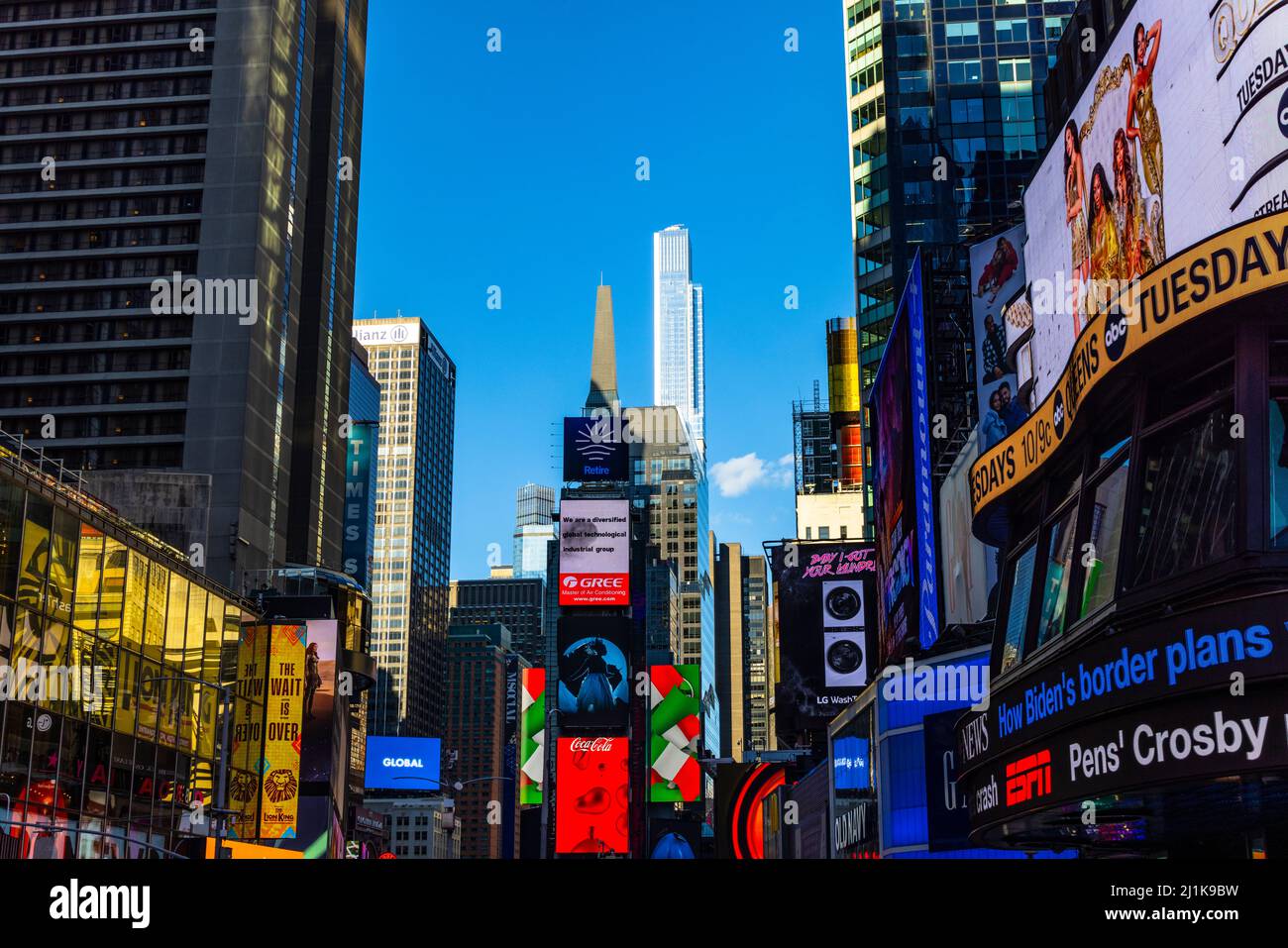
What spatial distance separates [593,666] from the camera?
4154 inches

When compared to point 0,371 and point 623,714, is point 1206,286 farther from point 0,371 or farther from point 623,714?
point 0,371

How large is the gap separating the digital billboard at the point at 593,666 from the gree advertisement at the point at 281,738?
38.8 meters

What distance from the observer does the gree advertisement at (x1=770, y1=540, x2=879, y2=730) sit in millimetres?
79875

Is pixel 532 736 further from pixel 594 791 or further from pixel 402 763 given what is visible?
pixel 402 763

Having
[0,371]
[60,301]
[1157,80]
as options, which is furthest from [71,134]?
[1157,80]

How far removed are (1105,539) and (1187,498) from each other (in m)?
2.43

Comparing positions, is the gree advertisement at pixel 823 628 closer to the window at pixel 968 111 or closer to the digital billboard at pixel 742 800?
the digital billboard at pixel 742 800

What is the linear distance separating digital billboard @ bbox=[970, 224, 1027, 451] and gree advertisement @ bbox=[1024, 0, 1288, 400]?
35.8ft

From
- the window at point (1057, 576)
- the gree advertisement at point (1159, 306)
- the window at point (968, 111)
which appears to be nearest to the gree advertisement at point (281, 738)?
the gree advertisement at point (1159, 306)

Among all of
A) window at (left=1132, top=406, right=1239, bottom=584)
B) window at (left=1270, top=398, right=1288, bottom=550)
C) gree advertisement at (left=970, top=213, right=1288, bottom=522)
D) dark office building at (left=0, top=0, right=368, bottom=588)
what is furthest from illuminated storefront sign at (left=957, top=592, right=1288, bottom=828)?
dark office building at (left=0, top=0, right=368, bottom=588)

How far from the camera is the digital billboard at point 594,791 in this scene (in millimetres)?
101188

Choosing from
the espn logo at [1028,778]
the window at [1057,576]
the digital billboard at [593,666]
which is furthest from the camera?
the digital billboard at [593,666]

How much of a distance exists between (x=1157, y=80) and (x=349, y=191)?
116 meters

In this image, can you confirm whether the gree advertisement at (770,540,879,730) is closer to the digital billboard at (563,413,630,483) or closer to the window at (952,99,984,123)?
the window at (952,99,984,123)
